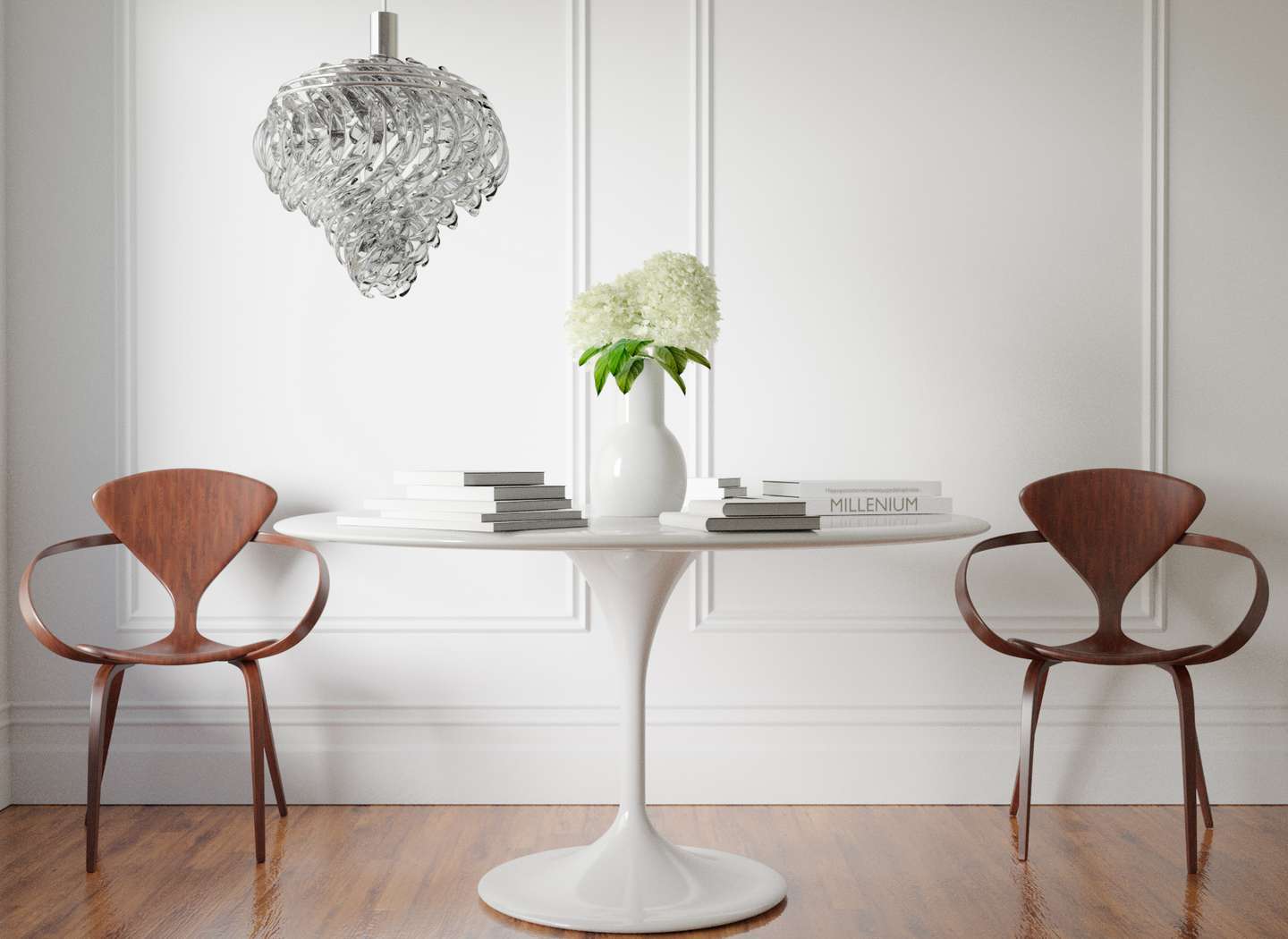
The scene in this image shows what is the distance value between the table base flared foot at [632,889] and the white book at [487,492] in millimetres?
744

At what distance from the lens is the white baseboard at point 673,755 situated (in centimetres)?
308

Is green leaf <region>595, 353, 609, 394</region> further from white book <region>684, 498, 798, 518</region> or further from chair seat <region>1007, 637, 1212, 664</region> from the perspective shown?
chair seat <region>1007, 637, 1212, 664</region>

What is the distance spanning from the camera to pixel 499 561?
123 inches

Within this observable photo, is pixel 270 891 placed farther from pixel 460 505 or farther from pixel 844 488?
pixel 844 488

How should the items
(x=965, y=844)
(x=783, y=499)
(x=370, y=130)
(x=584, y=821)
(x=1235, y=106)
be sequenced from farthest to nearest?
(x=1235, y=106) → (x=584, y=821) → (x=965, y=844) → (x=783, y=499) → (x=370, y=130)

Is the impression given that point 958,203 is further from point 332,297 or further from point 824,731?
point 332,297

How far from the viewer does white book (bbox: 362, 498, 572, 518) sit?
1993 mm

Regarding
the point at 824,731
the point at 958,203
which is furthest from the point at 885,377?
the point at 824,731

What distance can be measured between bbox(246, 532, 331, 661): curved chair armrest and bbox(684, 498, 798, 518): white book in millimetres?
1095

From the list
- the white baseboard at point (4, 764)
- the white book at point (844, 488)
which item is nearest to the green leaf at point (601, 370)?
the white book at point (844, 488)

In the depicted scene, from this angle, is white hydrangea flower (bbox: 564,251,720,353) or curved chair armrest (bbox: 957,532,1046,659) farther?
curved chair armrest (bbox: 957,532,1046,659)

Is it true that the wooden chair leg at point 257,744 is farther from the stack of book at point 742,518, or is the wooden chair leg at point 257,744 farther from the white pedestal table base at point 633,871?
the stack of book at point 742,518

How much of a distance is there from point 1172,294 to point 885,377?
2.64 feet

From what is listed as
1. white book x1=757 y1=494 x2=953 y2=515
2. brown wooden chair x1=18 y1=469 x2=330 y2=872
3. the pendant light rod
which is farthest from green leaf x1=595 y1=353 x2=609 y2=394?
brown wooden chair x1=18 y1=469 x2=330 y2=872
